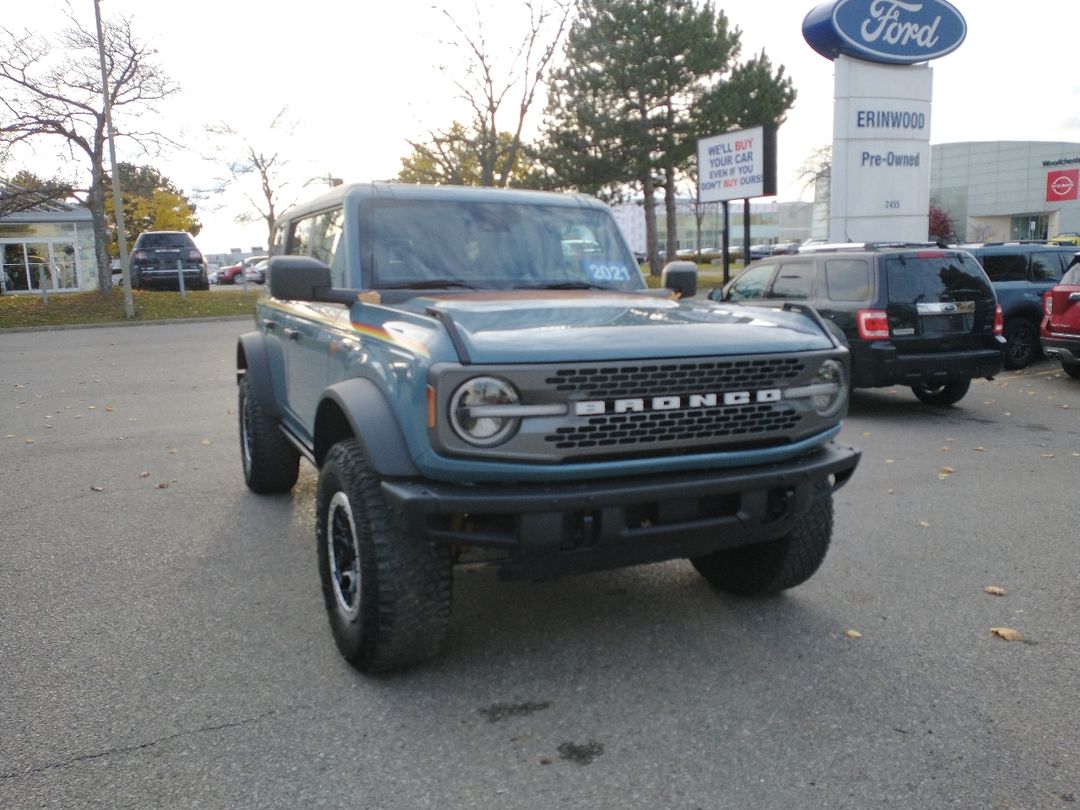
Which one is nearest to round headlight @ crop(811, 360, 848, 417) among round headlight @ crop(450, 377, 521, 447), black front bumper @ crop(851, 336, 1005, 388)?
round headlight @ crop(450, 377, 521, 447)

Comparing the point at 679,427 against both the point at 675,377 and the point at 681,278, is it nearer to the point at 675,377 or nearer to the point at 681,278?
the point at 675,377

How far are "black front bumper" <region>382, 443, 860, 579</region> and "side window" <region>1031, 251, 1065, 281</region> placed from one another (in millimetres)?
11447

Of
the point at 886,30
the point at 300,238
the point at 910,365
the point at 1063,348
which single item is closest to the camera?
the point at 300,238

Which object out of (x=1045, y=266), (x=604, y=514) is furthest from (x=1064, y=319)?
(x=604, y=514)

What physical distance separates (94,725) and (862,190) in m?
17.0

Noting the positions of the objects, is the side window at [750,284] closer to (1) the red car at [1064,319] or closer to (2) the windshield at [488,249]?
(1) the red car at [1064,319]

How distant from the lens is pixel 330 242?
189 inches

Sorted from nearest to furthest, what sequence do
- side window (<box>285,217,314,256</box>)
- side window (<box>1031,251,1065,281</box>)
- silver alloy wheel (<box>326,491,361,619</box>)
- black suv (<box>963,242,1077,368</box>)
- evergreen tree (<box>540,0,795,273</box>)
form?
silver alloy wheel (<box>326,491,361,619</box>), side window (<box>285,217,314,256</box>), black suv (<box>963,242,1077,368</box>), side window (<box>1031,251,1065,281</box>), evergreen tree (<box>540,0,795,273</box>)

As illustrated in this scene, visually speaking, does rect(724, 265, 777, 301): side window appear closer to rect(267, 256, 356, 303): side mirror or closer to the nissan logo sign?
rect(267, 256, 356, 303): side mirror

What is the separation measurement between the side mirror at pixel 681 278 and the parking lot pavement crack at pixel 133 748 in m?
2.86

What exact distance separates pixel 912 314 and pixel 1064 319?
124 inches

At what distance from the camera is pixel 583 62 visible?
37.8 metres

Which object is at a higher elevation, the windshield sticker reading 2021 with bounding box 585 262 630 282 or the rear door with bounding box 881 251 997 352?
the windshield sticker reading 2021 with bounding box 585 262 630 282

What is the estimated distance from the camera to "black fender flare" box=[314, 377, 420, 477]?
318 centimetres
